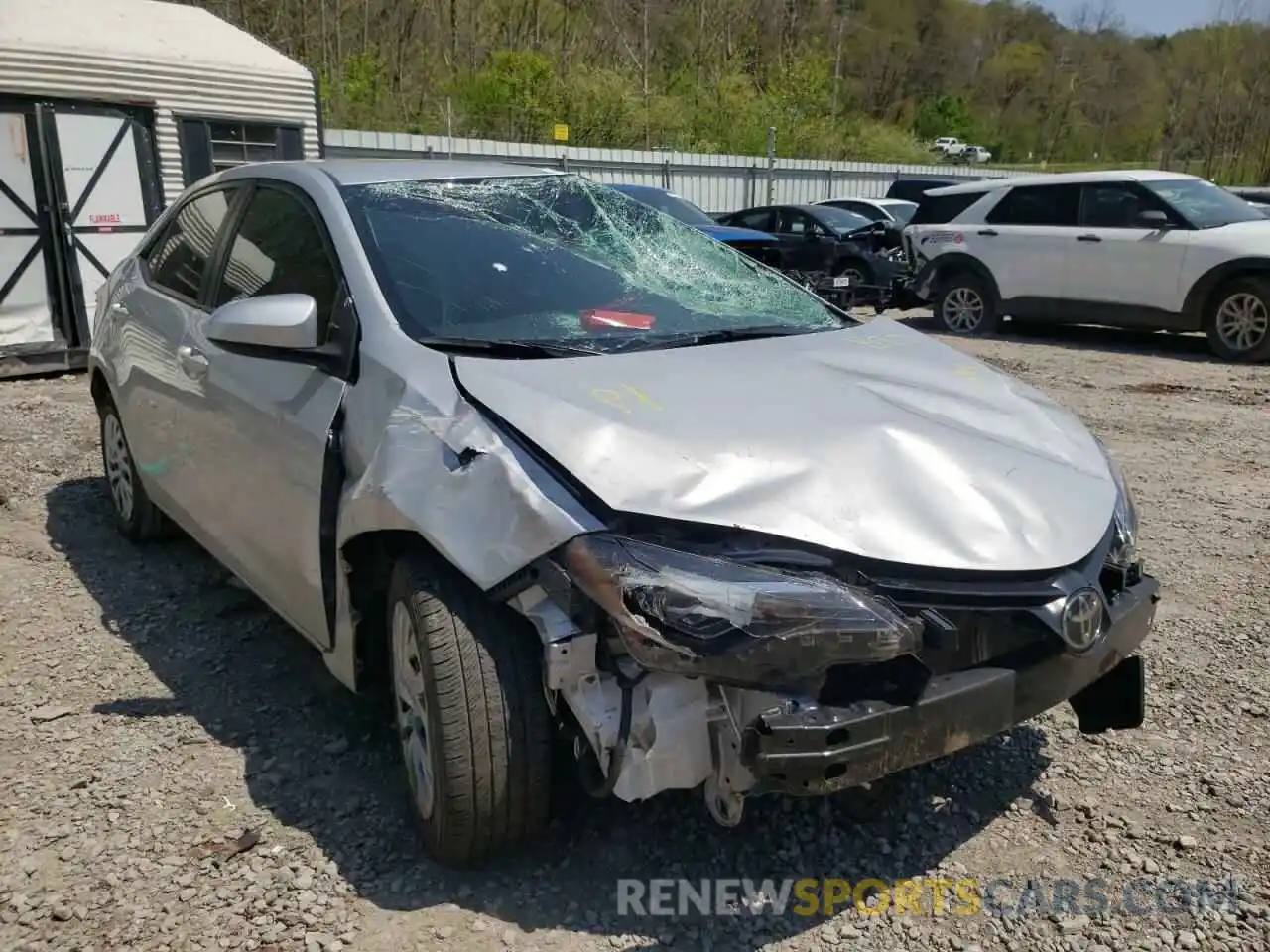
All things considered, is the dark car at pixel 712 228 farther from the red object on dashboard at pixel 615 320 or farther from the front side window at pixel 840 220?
the red object on dashboard at pixel 615 320

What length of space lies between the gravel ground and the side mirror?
1.19 meters

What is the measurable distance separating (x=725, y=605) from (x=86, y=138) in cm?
886

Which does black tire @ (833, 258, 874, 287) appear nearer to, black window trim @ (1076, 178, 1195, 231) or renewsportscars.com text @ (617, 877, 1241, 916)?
black window trim @ (1076, 178, 1195, 231)

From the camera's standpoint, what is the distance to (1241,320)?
959 cm

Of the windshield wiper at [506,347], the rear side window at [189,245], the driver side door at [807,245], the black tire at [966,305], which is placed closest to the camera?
the windshield wiper at [506,347]

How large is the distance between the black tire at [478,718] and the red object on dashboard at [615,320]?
0.90 m

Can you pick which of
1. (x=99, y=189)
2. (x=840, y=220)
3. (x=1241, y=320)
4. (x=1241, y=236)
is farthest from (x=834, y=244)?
(x=99, y=189)

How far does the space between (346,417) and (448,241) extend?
736 millimetres

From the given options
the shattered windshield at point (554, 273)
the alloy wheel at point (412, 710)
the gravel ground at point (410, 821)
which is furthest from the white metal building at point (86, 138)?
the alloy wheel at point (412, 710)

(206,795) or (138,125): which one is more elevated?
(138,125)

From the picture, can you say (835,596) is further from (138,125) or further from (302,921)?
(138,125)

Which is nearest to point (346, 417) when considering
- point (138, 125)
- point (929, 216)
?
point (138, 125)

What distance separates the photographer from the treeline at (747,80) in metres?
28.1

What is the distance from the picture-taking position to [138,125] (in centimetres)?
919
